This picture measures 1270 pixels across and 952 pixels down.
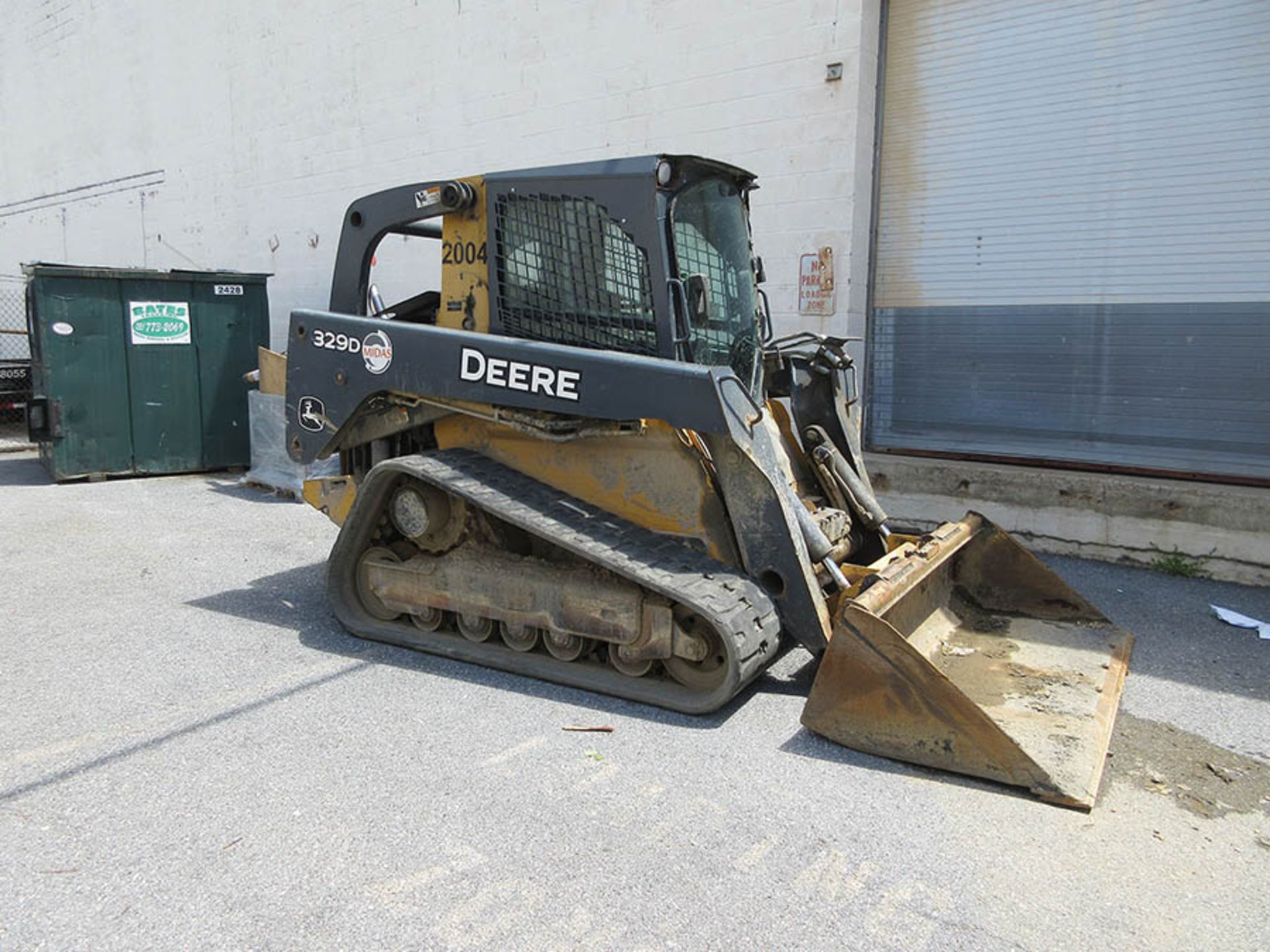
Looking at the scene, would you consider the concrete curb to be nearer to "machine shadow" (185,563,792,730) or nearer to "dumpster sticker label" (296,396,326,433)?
"machine shadow" (185,563,792,730)

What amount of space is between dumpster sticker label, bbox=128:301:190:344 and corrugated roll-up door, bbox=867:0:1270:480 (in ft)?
23.0

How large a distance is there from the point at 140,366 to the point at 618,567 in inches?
301

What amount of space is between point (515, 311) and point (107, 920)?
301cm

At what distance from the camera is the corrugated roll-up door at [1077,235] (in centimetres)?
642

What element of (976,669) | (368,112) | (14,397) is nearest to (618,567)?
(976,669)

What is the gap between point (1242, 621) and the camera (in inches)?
206

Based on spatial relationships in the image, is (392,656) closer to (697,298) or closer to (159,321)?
(697,298)

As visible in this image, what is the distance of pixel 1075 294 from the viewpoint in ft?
23.1

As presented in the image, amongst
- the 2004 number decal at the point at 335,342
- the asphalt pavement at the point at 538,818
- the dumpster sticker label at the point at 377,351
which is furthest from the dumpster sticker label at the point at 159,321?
the dumpster sticker label at the point at 377,351

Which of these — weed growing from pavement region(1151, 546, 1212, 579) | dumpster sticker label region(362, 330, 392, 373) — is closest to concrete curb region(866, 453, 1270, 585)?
weed growing from pavement region(1151, 546, 1212, 579)

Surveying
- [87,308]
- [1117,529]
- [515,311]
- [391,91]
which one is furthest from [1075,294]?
[87,308]

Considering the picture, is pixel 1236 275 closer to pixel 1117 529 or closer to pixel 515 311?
pixel 1117 529

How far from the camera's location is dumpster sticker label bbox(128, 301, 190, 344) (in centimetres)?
938

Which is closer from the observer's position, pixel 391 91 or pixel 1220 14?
pixel 1220 14
